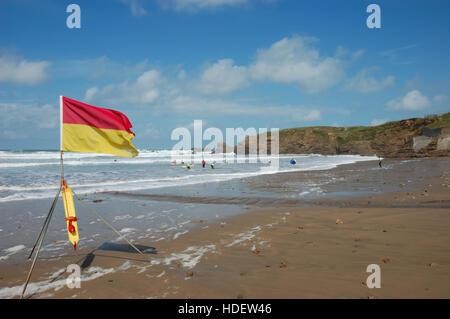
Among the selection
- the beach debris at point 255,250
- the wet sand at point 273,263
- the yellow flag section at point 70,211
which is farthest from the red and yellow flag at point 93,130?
the beach debris at point 255,250

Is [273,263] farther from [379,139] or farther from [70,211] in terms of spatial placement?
[379,139]

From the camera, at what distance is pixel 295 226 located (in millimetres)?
8602

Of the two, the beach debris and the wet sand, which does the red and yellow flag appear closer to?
the wet sand

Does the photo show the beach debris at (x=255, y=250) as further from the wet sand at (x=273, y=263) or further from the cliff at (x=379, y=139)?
the cliff at (x=379, y=139)

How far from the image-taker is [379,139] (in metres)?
80.4

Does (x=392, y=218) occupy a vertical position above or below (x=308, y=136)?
below

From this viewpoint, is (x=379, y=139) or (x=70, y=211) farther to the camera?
(x=379, y=139)

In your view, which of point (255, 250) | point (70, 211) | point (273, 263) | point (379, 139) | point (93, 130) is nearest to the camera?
point (70, 211)

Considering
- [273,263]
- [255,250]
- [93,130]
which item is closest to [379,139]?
[255,250]

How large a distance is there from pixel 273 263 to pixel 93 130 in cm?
461

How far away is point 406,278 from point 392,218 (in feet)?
15.9
